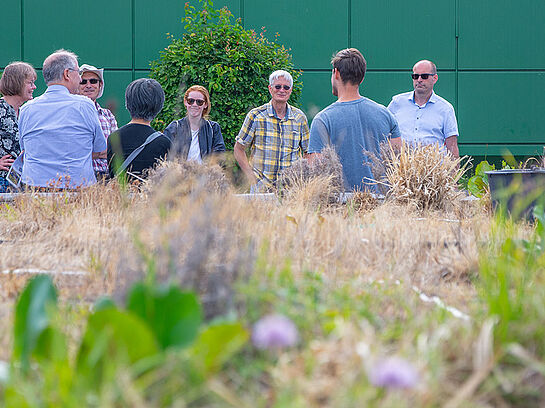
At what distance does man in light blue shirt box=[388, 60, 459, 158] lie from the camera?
5.91m

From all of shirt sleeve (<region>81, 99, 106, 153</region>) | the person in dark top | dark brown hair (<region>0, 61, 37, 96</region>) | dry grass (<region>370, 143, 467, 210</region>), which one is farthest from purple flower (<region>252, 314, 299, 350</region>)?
dark brown hair (<region>0, 61, 37, 96</region>)

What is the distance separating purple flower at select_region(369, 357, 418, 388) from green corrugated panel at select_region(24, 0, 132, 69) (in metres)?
10.1

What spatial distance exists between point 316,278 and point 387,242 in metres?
0.81

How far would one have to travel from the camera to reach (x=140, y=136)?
455cm

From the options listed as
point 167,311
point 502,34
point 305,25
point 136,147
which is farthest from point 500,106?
point 167,311

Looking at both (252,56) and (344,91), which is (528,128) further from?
(344,91)

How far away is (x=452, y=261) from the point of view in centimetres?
237

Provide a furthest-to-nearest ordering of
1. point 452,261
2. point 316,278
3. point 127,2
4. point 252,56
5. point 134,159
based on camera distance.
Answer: point 127,2, point 252,56, point 134,159, point 452,261, point 316,278

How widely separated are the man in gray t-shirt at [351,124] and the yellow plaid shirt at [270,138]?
52.6 inches

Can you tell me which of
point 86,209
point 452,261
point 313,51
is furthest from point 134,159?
point 313,51

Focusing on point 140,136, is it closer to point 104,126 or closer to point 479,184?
point 104,126

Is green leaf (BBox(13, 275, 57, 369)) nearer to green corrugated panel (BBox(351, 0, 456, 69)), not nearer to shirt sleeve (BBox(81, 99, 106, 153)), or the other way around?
shirt sleeve (BBox(81, 99, 106, 153))

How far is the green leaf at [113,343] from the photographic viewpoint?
127 cm

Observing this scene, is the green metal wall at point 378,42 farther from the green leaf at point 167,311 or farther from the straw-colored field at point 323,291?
the green leaf at point 167,311
